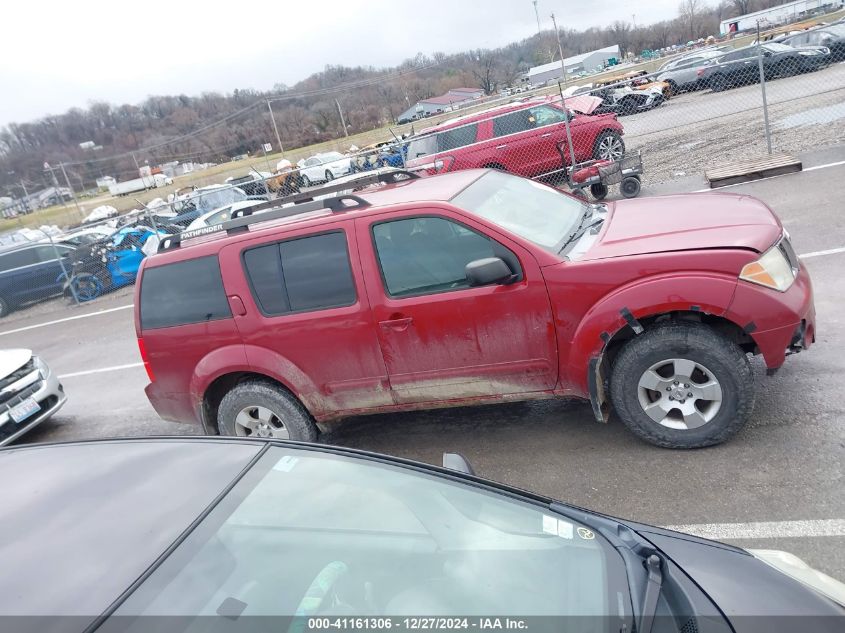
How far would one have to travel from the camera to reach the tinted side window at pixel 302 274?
4.20 metres

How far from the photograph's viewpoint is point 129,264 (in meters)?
14.4

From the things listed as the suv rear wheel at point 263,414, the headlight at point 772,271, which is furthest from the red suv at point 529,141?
the headlight at point 772,271

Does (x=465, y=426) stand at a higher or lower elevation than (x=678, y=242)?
lower

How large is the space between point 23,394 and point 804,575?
694cm

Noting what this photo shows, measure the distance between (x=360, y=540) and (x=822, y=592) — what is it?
1443 millimetres

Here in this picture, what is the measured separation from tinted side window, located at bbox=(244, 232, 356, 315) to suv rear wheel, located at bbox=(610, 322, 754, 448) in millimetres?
1875

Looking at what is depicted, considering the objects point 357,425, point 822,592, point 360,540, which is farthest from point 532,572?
point 357,425

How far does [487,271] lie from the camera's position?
12.1 feet

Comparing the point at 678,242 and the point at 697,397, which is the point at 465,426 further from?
the point at 678,242

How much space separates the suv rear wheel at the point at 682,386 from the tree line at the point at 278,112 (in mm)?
60165

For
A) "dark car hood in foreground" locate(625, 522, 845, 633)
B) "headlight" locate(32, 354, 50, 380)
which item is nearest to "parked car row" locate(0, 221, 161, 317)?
"headlight" locate(32, 354, 50, 380)

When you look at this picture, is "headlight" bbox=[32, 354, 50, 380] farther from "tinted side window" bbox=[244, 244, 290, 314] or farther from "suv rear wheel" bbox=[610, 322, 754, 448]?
"suv rear wheel" bbox=[610, 322, 754, 448]

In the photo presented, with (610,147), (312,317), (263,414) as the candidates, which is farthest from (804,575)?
(610,147)

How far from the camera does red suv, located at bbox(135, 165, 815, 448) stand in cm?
356
